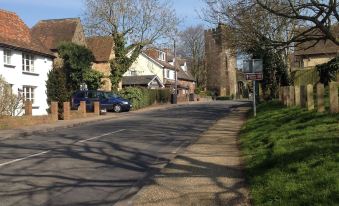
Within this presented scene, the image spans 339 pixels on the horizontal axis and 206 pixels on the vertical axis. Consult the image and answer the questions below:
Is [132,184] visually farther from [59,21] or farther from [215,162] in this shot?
[59,21]

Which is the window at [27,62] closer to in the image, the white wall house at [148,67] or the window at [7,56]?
the window at [7,56]

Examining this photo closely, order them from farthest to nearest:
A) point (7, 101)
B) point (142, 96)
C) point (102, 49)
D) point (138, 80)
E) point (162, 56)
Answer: point (162, 56)
point (138, 80)
point (102, 49)
point (142, 96)
point (7, 101)

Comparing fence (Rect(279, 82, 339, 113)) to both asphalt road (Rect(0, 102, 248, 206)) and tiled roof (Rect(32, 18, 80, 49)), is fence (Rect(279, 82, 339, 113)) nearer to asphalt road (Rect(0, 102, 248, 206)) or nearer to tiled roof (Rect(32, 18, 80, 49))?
asphalt road (Rect(0, 102, 248, 206))

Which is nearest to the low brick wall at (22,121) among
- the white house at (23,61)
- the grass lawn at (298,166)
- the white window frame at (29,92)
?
the white house at (23,61)

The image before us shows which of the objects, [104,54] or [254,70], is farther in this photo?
[104,54]

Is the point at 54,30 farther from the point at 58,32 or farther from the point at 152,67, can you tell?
the point at 152,67

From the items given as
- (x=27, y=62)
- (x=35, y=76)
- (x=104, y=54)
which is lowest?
(x=35, y=76)

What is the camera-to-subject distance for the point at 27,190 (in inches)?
350

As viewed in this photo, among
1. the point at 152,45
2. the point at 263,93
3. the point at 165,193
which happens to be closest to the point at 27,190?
the point at 165,193

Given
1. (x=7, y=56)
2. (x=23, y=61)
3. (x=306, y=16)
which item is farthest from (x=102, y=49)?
(x=306, y=16)

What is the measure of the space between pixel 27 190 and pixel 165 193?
2591 millimetres

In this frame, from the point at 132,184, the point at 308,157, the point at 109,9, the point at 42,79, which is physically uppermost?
the point at 109,9

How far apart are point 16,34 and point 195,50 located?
64.1 metres

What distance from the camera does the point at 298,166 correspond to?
8.11 meters
